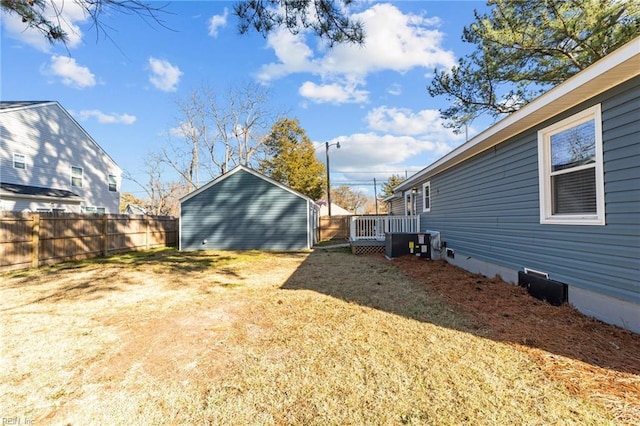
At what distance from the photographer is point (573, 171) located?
4.05 meters

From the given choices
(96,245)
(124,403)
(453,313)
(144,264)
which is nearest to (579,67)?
(453,313)

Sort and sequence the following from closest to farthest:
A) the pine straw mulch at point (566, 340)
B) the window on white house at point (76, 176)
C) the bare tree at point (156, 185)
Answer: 1. the pine straw mulch at point (566, 340)
2. the window on white house at point (76, 176)
3. the bare tree at point (156, 185)

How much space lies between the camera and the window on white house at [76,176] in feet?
53.1

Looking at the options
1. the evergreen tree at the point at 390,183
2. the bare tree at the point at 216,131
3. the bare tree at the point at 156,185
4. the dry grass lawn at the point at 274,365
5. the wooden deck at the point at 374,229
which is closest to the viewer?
the dry grass lawn at the point at 274,365

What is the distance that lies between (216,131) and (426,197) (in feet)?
70.3

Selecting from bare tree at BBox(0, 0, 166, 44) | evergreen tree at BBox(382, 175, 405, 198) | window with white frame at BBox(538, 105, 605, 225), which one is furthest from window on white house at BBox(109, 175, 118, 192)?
evergreen tree at BBox(382, 175, 405, 198)

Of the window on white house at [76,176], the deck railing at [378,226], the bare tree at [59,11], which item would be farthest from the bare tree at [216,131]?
the bare tree at [59,11]

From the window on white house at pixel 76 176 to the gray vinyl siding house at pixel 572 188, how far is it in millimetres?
18975

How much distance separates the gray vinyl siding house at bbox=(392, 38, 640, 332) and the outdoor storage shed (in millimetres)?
8270

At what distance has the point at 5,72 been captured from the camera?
4.34 meters

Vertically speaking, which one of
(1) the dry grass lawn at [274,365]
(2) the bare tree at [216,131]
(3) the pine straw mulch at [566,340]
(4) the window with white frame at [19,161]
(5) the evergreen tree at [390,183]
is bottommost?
(1) the dry grass lawn at [274,365]

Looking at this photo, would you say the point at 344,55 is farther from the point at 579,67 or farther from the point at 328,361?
the point at 579,67

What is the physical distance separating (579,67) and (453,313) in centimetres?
936

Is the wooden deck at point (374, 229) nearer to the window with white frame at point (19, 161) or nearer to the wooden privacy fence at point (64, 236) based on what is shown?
the wooden privacy fence at point (64, 236)
